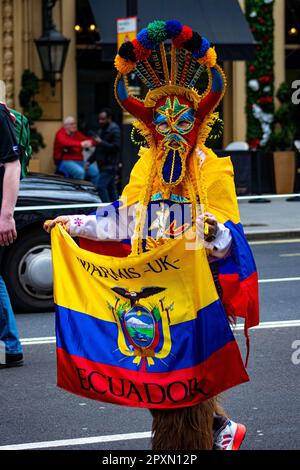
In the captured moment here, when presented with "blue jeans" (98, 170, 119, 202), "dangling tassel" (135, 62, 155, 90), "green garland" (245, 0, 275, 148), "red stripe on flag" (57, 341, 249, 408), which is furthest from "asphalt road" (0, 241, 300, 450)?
"green garland" (245, 0, 275, 148)

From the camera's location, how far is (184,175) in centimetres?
483

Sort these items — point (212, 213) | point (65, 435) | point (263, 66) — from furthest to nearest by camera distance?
point (263, 66) < point (65, 435) < point (212, 213)

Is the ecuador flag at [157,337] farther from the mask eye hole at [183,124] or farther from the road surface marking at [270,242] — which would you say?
the road surface marking at [270,242]

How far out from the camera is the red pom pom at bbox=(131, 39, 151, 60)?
4887mm

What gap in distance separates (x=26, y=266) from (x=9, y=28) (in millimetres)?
11227

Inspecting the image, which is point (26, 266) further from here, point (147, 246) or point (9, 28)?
point (9, 28)

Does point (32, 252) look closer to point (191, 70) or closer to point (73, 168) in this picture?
point (191, 70)

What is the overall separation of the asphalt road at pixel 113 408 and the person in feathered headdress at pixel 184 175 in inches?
28.7

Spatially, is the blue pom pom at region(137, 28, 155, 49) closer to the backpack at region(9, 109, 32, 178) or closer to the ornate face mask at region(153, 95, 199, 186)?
the ornate face mask at region(153, 95, 199, 186)

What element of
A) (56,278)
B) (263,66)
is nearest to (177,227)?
(56,278)

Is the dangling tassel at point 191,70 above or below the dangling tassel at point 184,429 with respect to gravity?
above

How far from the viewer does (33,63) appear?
19781mm

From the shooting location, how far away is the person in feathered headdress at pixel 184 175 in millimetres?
4762

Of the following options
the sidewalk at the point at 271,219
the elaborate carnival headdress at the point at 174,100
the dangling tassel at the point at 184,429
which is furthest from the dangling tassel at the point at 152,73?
the sidewalk at the point at 271,219
